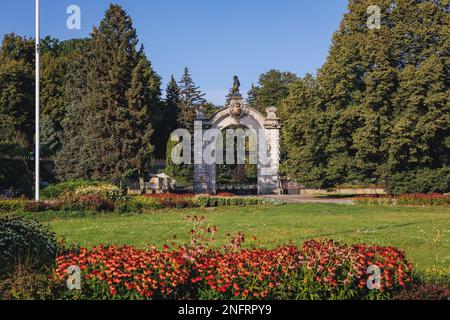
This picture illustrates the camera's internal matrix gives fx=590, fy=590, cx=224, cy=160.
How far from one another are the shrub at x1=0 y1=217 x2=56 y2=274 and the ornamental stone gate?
28.9 meters

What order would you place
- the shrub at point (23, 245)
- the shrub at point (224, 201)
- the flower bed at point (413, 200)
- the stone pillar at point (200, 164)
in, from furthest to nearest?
the stone pillar at point (200, 164)
the shrub at point (224, 201)
the flower bed at point (413, 200)
the shrub at point (23, 245)

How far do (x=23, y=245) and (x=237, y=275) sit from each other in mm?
3949

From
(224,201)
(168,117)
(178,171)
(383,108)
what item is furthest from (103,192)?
(168,117)

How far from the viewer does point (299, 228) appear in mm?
17500

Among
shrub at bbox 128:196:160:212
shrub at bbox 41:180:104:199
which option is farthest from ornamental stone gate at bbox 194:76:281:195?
shrub at bbox 128:196:160:212

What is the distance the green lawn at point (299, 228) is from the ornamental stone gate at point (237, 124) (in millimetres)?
13600

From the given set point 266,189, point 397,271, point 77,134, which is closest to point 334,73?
point 266,189

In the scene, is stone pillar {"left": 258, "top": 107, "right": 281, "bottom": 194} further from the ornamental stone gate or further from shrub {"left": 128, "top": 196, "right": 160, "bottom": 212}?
shrub {"left": 128, "top": 196, "right": 160, "bottom": 212}

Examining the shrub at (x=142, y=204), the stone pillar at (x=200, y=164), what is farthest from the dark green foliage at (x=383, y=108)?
the shrub at (x=142, y=204)

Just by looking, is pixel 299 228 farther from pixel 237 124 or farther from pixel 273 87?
pixel 273 87

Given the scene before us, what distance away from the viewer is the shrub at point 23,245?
887cm

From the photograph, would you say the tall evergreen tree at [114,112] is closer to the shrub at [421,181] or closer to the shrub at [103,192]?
the shrub at [103,192]

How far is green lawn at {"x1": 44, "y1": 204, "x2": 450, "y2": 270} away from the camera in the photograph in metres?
14.3
